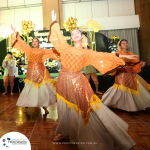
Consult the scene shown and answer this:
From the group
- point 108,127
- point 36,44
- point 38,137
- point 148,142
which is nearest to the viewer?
point 108,127

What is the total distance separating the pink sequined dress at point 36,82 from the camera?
2.22 m

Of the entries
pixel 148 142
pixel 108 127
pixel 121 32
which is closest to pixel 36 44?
pixel 108 127

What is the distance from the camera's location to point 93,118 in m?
1.27

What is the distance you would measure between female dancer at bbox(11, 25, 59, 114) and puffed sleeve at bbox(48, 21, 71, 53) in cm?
65

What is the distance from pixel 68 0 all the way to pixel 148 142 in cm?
665

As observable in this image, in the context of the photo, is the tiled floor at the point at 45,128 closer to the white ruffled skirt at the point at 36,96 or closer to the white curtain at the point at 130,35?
the white ruffled skirt at the point at 36,96

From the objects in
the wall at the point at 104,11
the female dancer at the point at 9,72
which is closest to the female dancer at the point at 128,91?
the female dancer at the point at 9,72

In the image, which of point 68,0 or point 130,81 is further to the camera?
point 68,0

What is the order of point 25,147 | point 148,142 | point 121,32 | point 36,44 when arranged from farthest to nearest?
point 121,32 < point 36,44 < point 148,142 < point 25,147

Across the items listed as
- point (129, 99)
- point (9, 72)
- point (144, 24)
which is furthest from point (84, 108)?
point (144, 24)

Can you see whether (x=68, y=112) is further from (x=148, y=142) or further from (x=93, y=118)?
(x=148, y=142)

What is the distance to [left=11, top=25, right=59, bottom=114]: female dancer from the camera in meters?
2.22

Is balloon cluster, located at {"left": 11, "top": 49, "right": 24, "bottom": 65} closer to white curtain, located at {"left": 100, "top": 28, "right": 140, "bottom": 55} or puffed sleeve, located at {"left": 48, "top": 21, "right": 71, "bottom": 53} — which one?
white curtain, located at {"left": 100, "top": 28, "right": 140, "bottom": 55}

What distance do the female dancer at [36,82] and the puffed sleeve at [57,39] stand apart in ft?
2.12
